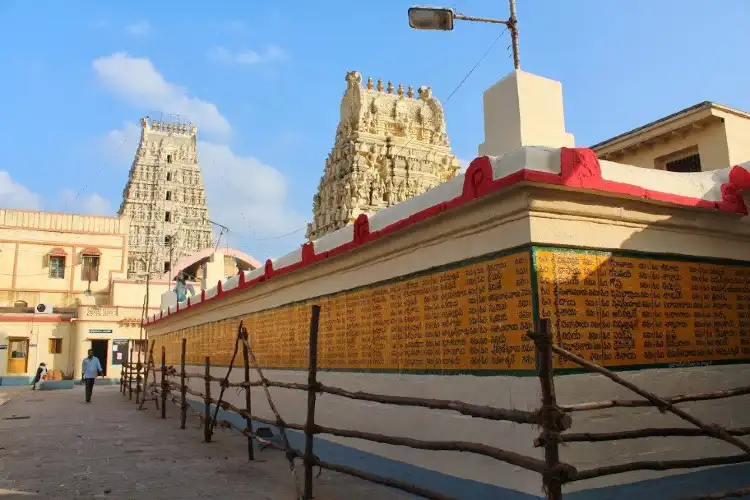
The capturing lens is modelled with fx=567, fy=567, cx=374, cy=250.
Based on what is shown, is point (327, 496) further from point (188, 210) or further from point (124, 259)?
point (188, 210)

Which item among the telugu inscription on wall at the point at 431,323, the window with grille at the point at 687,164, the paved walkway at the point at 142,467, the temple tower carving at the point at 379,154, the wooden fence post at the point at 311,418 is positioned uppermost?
the temple tower carving at the point at 379,154

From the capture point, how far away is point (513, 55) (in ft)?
20.9

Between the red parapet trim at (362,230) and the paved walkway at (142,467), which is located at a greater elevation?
the red parapet trim at (362,230)

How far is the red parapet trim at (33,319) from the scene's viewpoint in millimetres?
31475

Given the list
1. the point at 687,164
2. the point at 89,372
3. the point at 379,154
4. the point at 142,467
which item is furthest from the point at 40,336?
the point at 687,164

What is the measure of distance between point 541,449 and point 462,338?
3.81ft

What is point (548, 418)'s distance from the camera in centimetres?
301

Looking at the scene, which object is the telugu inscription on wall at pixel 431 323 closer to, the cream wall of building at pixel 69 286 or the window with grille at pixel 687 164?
the window with grille at pixel 687 164

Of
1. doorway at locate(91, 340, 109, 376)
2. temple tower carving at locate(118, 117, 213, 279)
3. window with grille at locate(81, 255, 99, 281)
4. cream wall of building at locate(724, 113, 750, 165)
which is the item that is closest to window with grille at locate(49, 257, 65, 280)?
window with grille at locate(81, 255, 99, 281)

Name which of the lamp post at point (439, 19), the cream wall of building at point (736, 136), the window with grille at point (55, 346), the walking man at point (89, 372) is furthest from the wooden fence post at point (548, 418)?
the window with grille at point (55, 346)

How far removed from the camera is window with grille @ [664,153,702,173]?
1138 centimetres

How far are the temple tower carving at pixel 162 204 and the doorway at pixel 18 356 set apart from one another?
20.9 m

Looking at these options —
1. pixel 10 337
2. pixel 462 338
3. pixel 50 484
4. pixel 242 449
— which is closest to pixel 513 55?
pixel 462 338

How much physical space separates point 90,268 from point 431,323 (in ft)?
128
